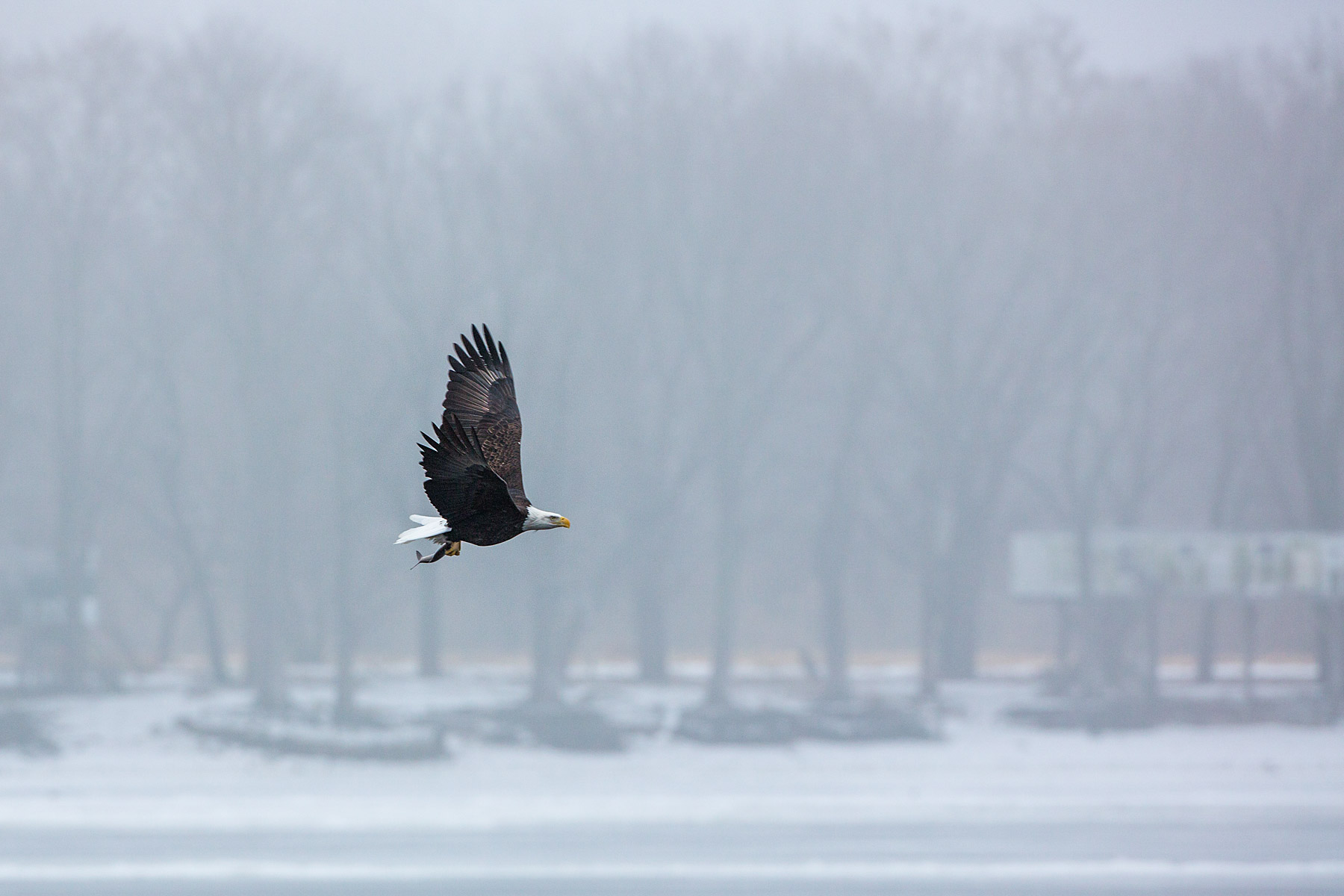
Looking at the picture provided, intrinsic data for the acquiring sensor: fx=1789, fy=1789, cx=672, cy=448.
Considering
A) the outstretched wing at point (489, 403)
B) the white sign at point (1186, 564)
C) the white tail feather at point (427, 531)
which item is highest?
the outstretched wing at point (489, 403)

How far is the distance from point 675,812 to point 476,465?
32651mm

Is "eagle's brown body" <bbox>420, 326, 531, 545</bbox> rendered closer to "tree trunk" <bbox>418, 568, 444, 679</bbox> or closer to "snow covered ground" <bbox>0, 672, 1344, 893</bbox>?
"snow covered ground" <bbox>0, 672, 1344, 893</bbox>

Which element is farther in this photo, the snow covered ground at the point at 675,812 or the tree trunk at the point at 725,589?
the tree trunk at the point at 725,589

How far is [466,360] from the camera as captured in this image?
6.16 metres

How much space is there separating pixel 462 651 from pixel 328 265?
13972mm

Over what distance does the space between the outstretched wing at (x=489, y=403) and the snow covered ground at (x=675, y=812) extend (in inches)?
1014

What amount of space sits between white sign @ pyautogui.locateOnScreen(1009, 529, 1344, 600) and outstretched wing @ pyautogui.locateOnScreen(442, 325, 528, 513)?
36.9 m

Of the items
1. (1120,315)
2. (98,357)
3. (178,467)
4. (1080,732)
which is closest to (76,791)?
(178,467)

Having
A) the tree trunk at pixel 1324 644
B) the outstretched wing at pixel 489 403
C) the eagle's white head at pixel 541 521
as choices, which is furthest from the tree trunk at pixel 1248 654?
A: the eagle's white head at pixel 541 521

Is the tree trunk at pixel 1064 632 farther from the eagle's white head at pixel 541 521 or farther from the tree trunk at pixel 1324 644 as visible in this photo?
the eagle's white head at pixel 541 521

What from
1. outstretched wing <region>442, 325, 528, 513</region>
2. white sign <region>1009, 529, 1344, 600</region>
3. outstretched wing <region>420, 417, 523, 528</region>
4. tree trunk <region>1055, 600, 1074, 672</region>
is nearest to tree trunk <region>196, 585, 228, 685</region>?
white sign <region>1009, 529, 1344, 600</region>

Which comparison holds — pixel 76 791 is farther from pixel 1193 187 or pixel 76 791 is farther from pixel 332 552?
pixel 1193 187

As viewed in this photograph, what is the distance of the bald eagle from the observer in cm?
514

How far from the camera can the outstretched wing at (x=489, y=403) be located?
19.0 ft
